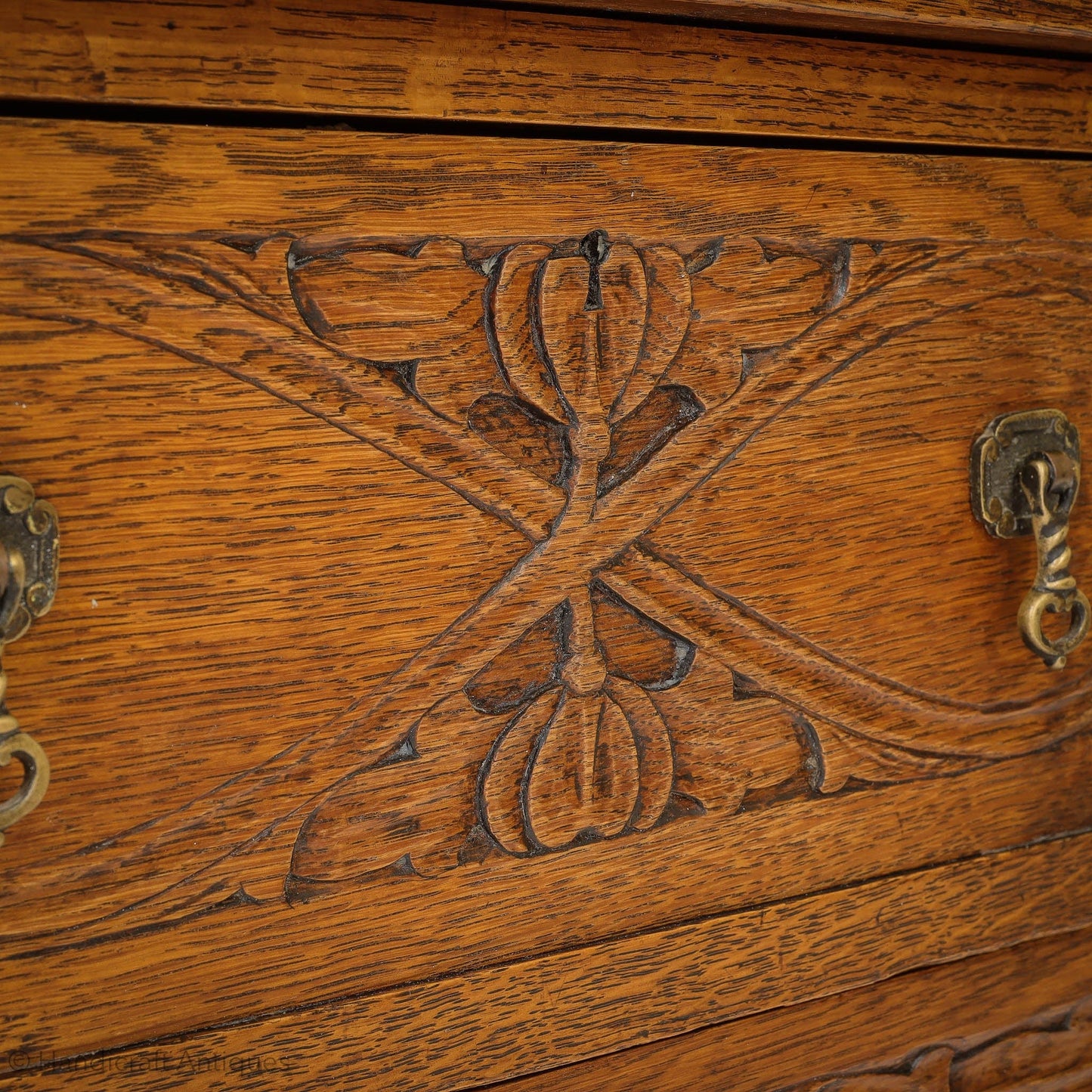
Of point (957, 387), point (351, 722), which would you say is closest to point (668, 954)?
point (351, 722)

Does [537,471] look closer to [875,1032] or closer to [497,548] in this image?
[497,548]

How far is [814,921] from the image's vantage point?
497mm

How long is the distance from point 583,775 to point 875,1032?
221 mm

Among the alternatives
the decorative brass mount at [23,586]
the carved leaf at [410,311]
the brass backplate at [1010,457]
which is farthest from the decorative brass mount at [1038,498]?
the decorative brass mount at [23,586]

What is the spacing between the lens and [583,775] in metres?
0.44

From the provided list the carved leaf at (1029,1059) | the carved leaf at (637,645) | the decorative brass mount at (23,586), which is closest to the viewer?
the decorative brass mount at (23,586)

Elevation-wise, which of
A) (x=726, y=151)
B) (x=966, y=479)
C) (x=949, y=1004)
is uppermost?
(x=726, y=151)

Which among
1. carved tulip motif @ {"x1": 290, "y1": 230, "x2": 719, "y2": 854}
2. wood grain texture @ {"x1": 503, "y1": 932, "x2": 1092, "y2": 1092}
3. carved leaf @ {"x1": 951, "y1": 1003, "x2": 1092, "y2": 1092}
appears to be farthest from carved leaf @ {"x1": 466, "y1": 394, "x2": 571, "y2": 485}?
carved leaf @ {"x1": 951, "y1": 1003, "x2": 1092, "y2": 1092}

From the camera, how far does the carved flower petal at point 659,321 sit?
43cm

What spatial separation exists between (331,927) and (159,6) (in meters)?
0.34

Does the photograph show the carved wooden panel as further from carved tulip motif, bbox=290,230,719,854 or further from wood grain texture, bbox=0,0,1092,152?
wood grain texture, bbox=0,0,1092,152

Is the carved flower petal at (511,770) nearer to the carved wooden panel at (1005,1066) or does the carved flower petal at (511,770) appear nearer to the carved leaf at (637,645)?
the carved leaf at (637,645)

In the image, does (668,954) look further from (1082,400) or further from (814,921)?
(1082,400)

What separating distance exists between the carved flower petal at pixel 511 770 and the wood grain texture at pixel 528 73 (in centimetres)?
23
